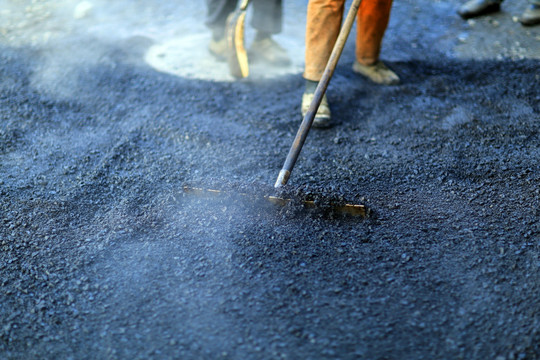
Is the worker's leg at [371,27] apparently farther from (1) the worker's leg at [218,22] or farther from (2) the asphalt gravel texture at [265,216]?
(1) the worker's leg at [218,22]

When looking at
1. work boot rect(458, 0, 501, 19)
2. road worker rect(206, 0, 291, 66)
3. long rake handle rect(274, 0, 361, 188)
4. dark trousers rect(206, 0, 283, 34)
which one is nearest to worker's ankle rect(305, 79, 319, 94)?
long rake handle rect(274, 0, 361, 188)

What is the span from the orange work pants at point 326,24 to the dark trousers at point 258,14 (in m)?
0.79

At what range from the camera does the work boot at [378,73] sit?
11.0 ft

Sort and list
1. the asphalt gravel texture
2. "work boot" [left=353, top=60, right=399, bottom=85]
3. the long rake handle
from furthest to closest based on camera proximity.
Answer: "work boot" [left=353, top=60, right=399, bottom=85] < the long rake handle < the asphalt gravel texture

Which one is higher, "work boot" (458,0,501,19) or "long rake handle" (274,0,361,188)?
"work boot" (458,0,501,19)

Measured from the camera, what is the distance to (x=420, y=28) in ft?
13.9

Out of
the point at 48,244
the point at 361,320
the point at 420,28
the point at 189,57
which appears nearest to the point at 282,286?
the point at 361,320

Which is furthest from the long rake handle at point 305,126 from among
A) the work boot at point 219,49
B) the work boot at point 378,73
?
the work boot at point 219,49

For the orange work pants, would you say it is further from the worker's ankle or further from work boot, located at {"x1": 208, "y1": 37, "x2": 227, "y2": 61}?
work boot, located at {"x1": 208, "y1": 37, "x2": 227, "y2": 61}

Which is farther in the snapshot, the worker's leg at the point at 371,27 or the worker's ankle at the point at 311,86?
the worker's leg at the point at 371,27

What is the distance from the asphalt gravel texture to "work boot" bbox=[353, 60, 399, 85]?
8cm

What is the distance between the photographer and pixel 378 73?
134 inches

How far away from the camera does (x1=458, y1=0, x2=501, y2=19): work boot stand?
4.25 m

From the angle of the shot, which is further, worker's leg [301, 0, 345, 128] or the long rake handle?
worker's leg [301, 0, 345, 128]
